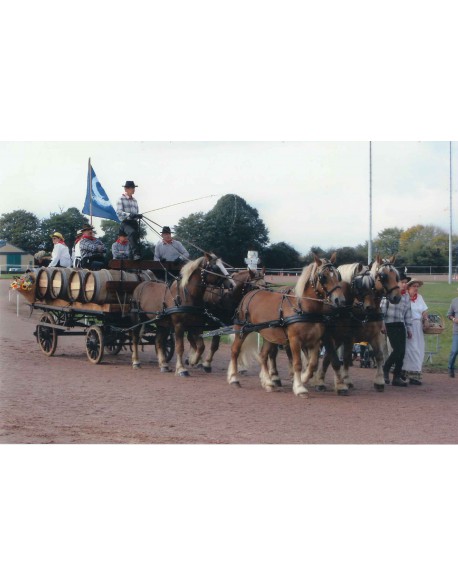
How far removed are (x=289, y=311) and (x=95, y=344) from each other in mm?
4393

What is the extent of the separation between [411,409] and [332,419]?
135 cm

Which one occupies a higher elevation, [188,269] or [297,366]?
[188,269]

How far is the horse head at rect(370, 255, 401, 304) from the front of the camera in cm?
1136

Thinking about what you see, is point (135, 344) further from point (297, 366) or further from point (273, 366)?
point (297, 366)

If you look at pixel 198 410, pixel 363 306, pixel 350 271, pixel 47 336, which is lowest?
pixel 198 410

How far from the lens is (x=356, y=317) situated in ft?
38.0

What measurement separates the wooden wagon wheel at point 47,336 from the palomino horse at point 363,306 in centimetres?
570

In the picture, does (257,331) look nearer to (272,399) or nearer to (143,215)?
(272,399)

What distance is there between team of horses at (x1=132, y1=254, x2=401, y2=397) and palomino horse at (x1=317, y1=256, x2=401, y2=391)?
0.05 feet

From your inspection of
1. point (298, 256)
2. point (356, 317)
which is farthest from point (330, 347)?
point (298, 256)

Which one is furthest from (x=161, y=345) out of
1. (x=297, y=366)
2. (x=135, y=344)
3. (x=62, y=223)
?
(x=297, y=366)

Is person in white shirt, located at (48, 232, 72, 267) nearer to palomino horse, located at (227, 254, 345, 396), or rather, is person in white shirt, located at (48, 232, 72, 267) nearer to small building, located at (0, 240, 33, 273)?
small building, located at (0, 240, 33, 273)

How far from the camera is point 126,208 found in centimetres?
1263

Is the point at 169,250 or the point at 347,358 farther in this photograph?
the point at 169,250
